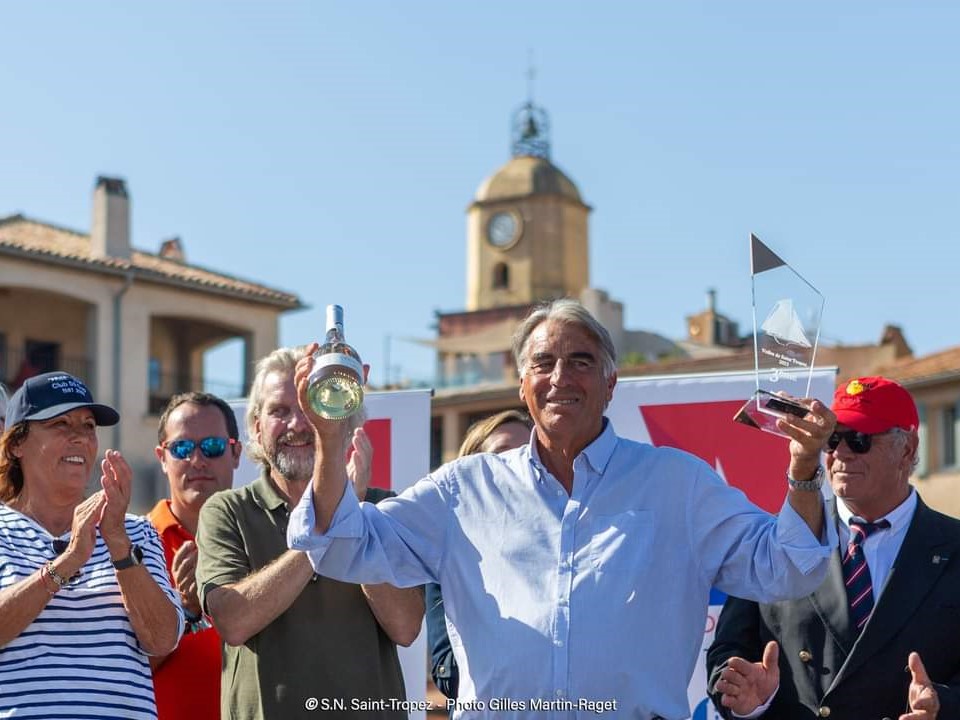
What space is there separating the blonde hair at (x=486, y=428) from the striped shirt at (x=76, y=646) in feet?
4.39

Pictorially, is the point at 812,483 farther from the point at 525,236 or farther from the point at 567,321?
the point at 525,236

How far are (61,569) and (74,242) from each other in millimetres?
31937

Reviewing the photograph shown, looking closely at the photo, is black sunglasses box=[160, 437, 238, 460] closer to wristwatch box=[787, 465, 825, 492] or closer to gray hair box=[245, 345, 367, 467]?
gray hair box=[245, 345, 367, 467]

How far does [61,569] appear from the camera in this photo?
4281 millimetres

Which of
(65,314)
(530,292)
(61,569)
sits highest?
(530,292)

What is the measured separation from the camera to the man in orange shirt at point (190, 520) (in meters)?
5.00

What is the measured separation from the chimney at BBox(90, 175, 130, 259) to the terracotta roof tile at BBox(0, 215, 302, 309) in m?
0.28

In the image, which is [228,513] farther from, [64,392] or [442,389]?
[442,389]

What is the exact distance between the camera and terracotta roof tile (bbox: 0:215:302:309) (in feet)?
108

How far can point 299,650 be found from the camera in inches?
183

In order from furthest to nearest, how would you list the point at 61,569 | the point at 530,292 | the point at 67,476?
1. the point at 530,292
2. the point at 67,476
3. the point at 61,569

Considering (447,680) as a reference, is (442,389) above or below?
above

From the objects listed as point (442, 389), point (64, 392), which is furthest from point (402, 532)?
point (442, 389)

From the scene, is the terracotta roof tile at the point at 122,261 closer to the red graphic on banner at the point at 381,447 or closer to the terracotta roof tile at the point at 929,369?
the terracotta roof tile at the point at 929,369
